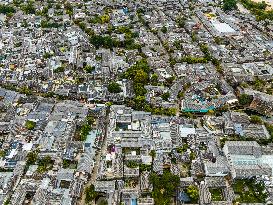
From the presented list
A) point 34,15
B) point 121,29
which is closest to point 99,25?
point 121,29

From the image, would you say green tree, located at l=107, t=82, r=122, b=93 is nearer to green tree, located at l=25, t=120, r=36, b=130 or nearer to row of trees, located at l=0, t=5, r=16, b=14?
green tree, located at l=25, t=120, r=36, b=130

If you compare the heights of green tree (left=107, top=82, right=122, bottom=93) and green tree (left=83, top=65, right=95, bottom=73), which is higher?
green tree (left=107, top=82, right=122, bottom=93)

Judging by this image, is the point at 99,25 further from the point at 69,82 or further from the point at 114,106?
the point at 114,106

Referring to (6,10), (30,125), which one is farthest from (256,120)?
(6,10)

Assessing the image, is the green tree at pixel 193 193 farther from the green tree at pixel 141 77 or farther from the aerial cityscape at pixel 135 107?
the green tree at pixel 141 77

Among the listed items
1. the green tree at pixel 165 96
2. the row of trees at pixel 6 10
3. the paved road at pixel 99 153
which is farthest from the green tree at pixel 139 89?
the row of trees at pixel 6 10

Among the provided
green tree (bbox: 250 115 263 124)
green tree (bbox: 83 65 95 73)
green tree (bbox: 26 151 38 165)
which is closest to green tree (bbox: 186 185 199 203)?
green tree (bbox: 250 115 263 124)

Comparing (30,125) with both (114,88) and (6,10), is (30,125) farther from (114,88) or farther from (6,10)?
(6,10)

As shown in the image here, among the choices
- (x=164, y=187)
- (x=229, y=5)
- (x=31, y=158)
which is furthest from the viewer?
(x=229, y=5)

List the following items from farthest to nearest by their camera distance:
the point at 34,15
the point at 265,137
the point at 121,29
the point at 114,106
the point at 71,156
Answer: the point at 34,15, the point at 121,29, the point at 114,106, the point at 265,137, the point at 71,156
